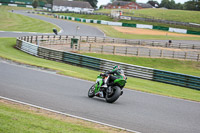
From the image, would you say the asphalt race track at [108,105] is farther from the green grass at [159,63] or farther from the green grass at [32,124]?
the green grass at [159,63]

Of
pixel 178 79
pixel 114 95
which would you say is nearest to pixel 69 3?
pixel 178 79

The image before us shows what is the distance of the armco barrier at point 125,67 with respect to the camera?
21234mm

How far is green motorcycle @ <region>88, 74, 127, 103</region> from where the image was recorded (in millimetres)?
11719

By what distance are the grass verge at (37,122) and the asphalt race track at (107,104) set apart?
0.74 meters

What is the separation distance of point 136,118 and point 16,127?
14.1ft

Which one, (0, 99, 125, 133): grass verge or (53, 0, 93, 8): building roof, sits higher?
(53, 0, 93, 8): building roof

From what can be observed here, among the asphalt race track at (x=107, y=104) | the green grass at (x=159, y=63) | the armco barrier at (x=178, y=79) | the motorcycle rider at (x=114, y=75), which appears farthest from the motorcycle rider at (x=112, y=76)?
the green grass at (x=159, y=63)

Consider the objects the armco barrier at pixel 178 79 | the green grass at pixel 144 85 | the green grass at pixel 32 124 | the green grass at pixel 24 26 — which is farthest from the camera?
the green grass at pixel 24 26

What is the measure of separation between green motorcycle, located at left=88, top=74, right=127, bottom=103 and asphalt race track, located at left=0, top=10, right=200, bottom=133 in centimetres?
29

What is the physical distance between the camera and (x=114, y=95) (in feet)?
38.9

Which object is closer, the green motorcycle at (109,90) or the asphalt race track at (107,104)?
the asphalt race track at (107,104)

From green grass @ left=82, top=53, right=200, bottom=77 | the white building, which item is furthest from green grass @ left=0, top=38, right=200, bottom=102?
the white building

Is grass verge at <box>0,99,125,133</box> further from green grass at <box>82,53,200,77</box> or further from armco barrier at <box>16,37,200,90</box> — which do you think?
green grass at <box>82,53,200,77</box>

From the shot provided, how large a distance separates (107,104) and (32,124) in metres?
4.55
